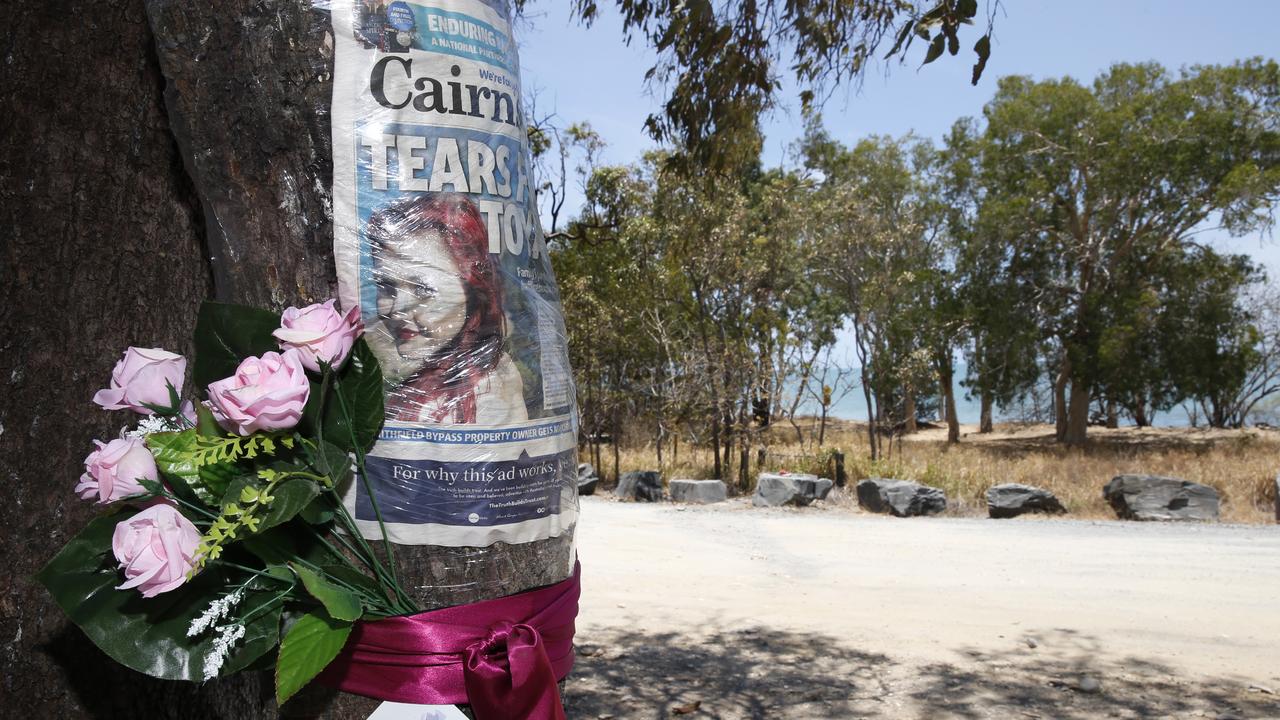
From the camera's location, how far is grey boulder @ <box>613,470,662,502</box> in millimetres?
12812

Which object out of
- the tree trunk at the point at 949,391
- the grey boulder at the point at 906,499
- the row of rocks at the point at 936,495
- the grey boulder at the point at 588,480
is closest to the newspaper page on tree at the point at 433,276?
the row of rocks at the point at 936,495

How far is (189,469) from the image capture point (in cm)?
131

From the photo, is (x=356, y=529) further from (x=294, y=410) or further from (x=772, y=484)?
(x=772, y=484)

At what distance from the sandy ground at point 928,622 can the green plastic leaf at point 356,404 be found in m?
3.18

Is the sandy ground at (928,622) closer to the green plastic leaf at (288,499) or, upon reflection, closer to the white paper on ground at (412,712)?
the white paper on ground at (412,712)

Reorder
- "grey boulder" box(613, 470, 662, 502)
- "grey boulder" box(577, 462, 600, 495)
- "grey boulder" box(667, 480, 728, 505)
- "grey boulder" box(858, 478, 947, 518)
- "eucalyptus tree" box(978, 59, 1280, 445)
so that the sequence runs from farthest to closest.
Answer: "eucalyptus tree" box(978, 59, 1280, 445), "grey boulder" box(577, 462, 600, 495), "grey boulder" box(613, 470, 662, 502), "grey boulder" box(667, 480, 728, 505), "grey boulder" box(858, 478, 947, 518)

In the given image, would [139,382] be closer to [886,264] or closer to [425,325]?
[425,325]

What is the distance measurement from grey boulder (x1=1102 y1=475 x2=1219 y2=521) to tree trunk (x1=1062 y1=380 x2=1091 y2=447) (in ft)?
38.3

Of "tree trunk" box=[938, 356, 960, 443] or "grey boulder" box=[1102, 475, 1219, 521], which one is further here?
"tree trunk" box=[938, 356, 960, 443]

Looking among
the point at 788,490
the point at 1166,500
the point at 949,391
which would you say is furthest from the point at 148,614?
the point at 949,391

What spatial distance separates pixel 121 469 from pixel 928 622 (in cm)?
539

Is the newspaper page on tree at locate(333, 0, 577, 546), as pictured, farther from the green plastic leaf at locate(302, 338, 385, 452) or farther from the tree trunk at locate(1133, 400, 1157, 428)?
the tree trunk at locate(1133, 400, 1157, 428)

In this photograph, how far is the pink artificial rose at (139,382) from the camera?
4.49ft

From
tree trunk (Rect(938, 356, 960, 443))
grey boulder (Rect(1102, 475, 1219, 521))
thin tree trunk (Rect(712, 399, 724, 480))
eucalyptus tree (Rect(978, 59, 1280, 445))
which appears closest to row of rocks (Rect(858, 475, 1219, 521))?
grey boulder (Rect(1102, 475, 1219, 521))
